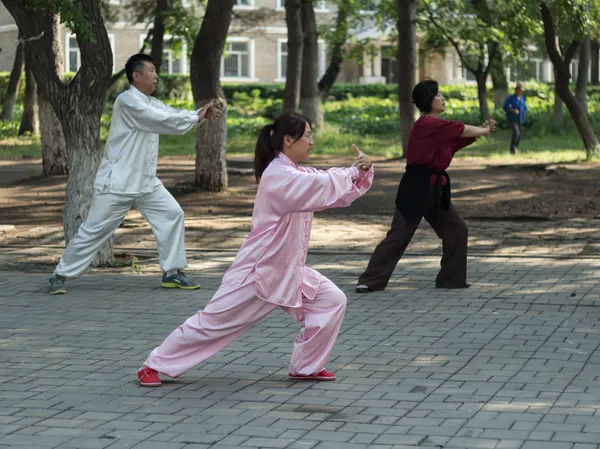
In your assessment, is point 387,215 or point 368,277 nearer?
point 368,277

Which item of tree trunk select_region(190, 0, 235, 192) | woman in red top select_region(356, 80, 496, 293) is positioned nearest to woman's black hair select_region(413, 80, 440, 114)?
woman in red top select_region(356, 80, 496, 293)

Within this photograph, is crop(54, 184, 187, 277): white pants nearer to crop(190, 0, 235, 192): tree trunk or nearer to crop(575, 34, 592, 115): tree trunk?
crop(190, 0, 235, 192): tree trunk

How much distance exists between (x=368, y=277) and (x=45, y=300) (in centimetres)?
256

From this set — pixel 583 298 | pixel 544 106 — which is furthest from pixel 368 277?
pixel 544 106

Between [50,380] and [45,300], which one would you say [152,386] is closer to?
[50,380]

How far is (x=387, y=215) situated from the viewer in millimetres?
15438

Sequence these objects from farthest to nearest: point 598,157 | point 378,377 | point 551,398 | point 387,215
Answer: point 598,157, point 387,215, point 378,377, point 551,398

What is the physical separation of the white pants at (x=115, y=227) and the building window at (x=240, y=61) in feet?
152

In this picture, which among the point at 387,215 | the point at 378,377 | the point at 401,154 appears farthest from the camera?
the point at 401,154

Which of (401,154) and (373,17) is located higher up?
(373,17)

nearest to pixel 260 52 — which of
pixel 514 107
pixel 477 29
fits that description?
pixel 477 29

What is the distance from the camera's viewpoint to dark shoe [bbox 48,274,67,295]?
9.76 metres

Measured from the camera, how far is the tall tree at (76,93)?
35.7 ft

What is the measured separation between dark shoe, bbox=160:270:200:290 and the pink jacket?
11.6ft
